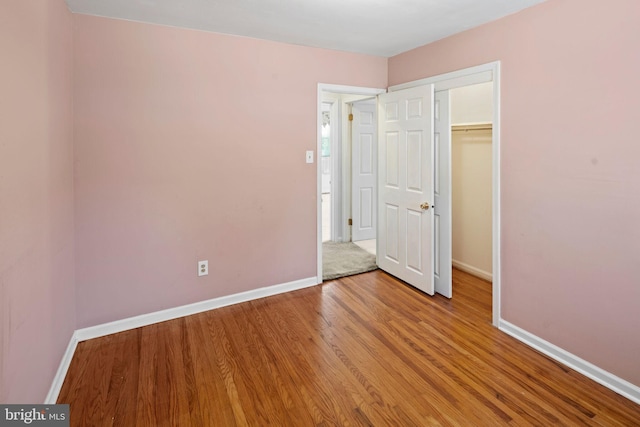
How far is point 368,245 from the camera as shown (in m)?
5.28

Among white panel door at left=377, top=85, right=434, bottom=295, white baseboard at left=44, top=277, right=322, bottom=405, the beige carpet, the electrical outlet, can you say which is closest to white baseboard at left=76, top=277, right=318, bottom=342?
white baseboard at left=44, top=277, right=322, bottom=405

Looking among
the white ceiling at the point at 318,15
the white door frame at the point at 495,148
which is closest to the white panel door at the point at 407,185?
the white door frame at the point at 495,148

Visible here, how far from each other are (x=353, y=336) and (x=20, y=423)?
1.94 metres

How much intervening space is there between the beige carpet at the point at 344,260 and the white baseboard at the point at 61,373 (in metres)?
2.26

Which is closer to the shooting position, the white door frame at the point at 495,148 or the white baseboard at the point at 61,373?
the white baseboard at the point at 61,373

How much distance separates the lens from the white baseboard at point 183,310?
2729mm

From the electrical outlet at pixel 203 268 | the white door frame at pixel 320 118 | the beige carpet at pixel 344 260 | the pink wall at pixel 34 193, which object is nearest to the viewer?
the pink wall at pixel 34 193

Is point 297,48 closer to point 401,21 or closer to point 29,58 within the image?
point 401,21

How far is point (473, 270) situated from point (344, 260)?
1.52 meters

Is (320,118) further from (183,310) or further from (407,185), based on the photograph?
(183,310)

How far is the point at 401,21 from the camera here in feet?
9.06

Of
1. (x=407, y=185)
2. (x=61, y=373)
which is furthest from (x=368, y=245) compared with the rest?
(x=61, y=373)

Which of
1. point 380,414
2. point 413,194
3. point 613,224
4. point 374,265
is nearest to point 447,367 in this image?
point 380,414

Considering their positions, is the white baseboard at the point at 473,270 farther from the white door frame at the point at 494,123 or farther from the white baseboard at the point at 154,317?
the white baseboard at the point at 154,317
